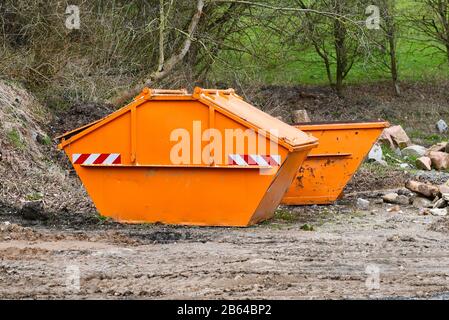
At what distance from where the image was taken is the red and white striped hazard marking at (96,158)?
1103 centimetres

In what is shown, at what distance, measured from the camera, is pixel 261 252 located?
30.4 ft

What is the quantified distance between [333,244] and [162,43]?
360 inches

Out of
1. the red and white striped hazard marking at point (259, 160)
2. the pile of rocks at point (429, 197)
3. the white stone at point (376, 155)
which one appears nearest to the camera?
the red and white striped hazard marking at point (259, 160)

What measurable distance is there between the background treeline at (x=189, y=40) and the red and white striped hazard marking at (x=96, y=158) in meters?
5.84

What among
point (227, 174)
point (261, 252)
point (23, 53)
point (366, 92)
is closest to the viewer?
point (261, 252)

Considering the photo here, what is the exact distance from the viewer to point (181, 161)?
1084 cm

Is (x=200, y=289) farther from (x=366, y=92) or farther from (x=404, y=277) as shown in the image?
(x=366, y=92)

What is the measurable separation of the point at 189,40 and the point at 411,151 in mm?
4830

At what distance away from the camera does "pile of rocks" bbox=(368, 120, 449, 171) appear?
17188mm

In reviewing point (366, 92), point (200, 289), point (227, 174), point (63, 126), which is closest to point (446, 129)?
point (366, 92)

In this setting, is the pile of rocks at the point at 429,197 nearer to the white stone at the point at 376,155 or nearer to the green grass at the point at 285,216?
the green grass at the point at 285,216
